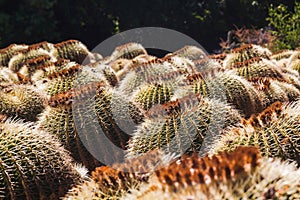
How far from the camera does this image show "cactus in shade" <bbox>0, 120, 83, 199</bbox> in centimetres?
273

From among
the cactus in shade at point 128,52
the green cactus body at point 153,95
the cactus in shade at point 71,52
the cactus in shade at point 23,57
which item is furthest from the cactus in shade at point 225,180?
the cactus in shade at point 128,52

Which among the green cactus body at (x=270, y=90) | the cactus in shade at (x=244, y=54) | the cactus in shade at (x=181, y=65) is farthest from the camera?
the cactus in shade at (x=244, y=54)

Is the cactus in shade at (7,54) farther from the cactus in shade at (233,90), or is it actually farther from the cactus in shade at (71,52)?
the cactus in shade at (233,90)

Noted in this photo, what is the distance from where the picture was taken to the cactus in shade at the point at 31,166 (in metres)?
2.73

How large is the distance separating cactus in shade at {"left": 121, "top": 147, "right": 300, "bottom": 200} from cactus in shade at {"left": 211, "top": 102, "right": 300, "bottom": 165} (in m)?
1.09

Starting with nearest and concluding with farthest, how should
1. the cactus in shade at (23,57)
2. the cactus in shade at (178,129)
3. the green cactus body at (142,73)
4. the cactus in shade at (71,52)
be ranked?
the cactus in shade at (178,129), the green cactus body at (142,73), the cactus in shade at (23,57), the cactus in shade at (71,52)

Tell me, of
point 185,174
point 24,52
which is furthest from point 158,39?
point 185,174

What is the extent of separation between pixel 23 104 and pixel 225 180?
119 inches

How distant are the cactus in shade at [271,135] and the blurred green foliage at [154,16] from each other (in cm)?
1393

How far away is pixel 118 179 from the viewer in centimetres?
190

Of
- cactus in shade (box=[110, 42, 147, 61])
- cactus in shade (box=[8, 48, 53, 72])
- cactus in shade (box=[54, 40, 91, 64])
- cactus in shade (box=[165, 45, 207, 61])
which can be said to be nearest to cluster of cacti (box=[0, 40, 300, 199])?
cactus in shade (box=[8, 48, 53, 72])

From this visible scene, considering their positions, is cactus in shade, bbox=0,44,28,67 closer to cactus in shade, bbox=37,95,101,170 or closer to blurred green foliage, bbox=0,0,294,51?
cactus in shade, bbox=37,95,101,170

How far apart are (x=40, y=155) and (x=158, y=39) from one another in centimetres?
1355

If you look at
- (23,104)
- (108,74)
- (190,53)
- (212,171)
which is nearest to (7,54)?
(108,74)
